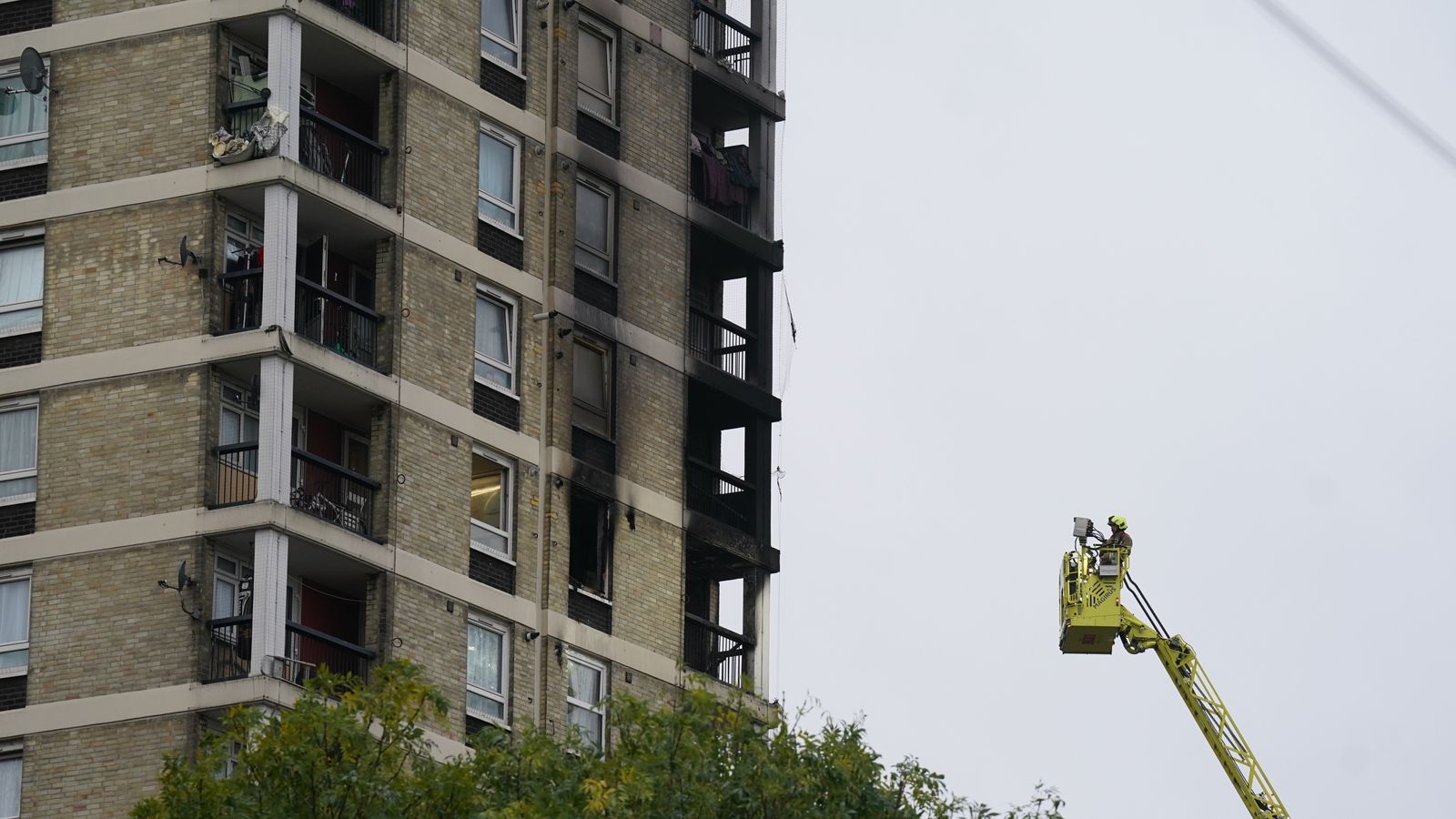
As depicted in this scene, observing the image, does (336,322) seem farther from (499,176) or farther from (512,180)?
(512,180)

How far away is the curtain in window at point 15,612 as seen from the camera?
64.7 m

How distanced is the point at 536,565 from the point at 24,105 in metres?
13.3

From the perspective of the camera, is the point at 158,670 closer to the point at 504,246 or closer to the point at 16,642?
the point at 16,642

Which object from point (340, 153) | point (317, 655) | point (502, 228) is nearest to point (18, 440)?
point (317, 655)

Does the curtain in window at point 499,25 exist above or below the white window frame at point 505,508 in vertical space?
above

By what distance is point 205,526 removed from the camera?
64062 mm

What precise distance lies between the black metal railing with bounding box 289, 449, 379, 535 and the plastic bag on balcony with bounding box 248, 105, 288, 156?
564 centimetres

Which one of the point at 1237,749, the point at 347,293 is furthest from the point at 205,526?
the point at 1237,749

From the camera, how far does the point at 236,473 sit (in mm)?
65188

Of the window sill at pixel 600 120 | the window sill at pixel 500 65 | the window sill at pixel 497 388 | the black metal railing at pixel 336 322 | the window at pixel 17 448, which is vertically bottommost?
the window at pixel 17 448

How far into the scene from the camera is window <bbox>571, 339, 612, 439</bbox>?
238ft

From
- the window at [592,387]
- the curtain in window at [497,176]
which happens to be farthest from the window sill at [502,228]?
the window at [592,387]

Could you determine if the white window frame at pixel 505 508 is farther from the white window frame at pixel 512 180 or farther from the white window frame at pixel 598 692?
the white window frame at pixel 512 180

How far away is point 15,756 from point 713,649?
56.3 ft
